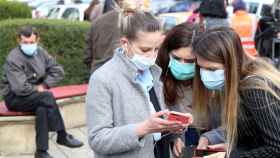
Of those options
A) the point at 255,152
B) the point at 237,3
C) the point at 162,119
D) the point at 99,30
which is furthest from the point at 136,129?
the point at 237,3

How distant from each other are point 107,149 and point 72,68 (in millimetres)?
5635

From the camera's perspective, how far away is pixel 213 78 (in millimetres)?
2848

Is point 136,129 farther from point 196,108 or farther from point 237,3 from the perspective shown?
point 237,3

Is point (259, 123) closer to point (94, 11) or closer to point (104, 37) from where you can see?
point (104, 37)

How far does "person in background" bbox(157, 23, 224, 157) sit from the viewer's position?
137 inches

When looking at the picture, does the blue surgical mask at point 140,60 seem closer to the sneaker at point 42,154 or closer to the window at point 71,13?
the sneaker at point 42,154

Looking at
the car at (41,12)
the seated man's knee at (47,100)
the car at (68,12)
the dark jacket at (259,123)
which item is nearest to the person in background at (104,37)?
the seated man's knee at (47,100)

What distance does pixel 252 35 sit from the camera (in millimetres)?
12281

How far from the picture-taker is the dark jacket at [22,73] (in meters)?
6.11

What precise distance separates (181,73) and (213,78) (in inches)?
26.7

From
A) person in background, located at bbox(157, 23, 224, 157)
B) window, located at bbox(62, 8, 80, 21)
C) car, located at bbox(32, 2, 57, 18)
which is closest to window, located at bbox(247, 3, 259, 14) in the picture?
window, located at bbox(62, 8, 80, 21)

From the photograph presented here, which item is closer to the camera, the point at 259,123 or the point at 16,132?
the point at 259,123

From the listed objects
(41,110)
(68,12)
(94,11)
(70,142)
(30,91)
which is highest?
(94,11)

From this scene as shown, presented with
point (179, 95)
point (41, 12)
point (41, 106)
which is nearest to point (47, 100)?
point (41, 106)
